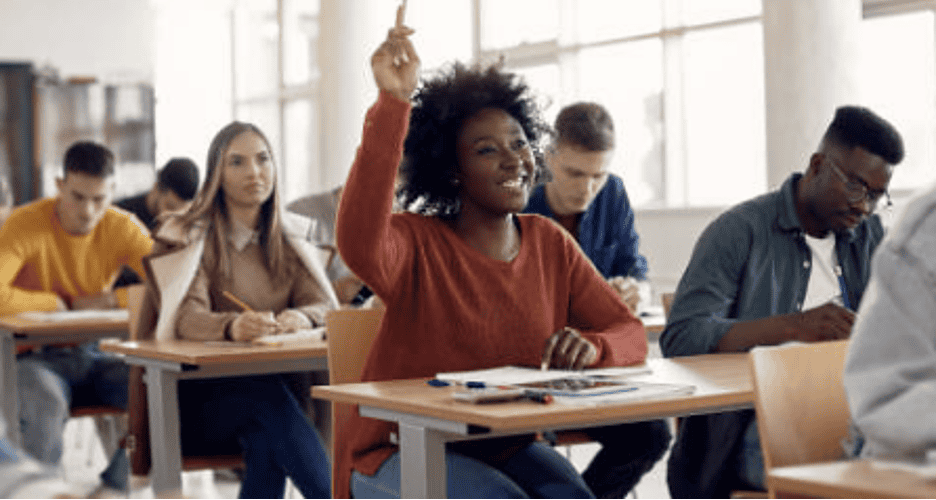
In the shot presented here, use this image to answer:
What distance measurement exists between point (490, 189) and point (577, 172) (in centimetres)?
160

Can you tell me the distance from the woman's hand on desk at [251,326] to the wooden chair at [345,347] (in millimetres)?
893


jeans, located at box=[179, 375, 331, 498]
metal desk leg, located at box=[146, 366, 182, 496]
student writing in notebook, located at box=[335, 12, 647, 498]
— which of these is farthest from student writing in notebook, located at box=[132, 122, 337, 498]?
student writing in notebook, located at box=[335, 12, 647, 498]

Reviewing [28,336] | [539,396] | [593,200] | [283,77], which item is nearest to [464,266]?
[539,396]

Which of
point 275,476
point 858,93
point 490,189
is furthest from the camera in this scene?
point 858,93

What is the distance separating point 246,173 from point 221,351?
30.9 inches

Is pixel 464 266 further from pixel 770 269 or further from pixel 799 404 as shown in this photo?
pixel 799 404

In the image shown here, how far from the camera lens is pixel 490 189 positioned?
2496 mm

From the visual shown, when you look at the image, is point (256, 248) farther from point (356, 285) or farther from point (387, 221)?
point (387, 221)

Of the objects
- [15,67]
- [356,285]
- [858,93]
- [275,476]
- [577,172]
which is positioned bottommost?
[275,476]

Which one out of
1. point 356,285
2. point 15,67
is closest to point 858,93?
point 356,285

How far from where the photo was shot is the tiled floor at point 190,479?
458 cm

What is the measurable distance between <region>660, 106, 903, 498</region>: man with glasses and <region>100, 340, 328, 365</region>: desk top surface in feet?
3.31

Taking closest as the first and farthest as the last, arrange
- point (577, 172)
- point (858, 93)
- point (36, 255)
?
point (577, 172) < point (36, 255) < point (858, 93)

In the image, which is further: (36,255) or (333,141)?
(333,141)
